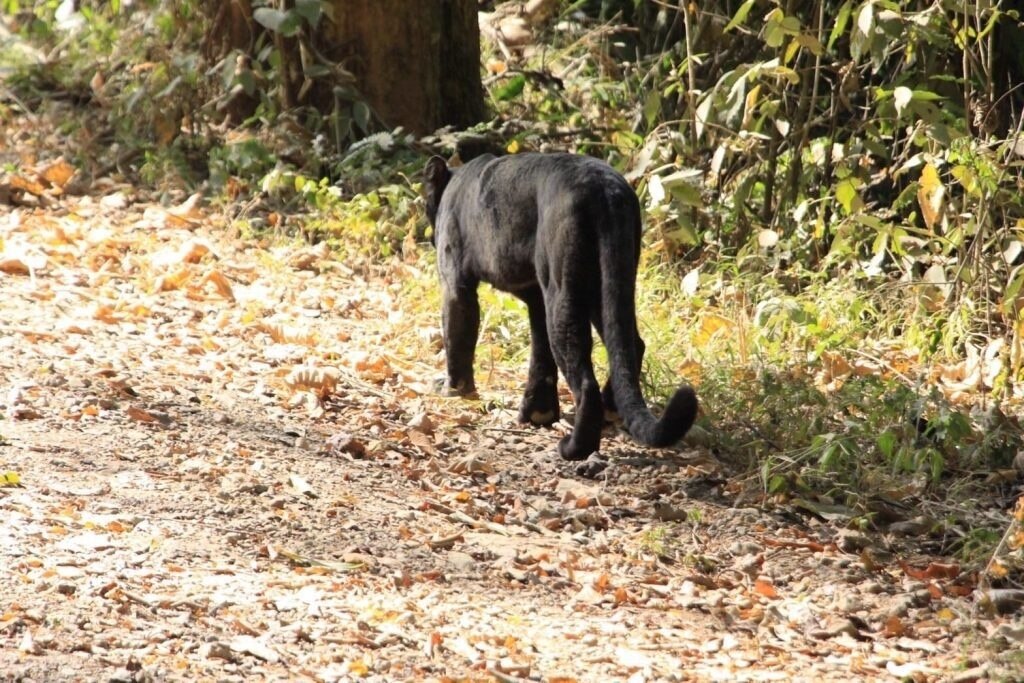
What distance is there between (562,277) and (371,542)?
1369mm

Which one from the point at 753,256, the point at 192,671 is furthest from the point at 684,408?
the point at 753,256

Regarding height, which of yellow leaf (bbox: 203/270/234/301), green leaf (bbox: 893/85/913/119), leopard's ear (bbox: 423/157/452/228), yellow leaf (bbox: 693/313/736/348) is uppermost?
green leaf (bbox: 893/85/913/119)

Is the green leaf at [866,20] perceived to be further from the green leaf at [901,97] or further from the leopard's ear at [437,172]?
the leopard's ear at [437,172]

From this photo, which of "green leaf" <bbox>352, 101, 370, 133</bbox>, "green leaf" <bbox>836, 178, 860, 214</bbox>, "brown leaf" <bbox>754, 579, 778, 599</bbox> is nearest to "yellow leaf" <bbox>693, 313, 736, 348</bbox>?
"green leaf" <bbox>836, 178, 860, 214</bbox>

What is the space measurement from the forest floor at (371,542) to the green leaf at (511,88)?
135 inches

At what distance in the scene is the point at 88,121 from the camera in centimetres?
1004

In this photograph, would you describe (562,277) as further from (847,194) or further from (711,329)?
(847,194)

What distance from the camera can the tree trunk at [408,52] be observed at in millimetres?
9297

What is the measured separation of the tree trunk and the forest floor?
113 inches

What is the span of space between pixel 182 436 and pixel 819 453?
8.06ft

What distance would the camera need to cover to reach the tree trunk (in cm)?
930

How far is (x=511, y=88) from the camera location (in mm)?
9992

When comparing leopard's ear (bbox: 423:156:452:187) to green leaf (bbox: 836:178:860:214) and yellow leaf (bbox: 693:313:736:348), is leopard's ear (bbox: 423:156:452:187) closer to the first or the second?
yellow leaf (bbox: 693:313:736:348)

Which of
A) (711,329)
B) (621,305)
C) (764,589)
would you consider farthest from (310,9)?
(764,589)
